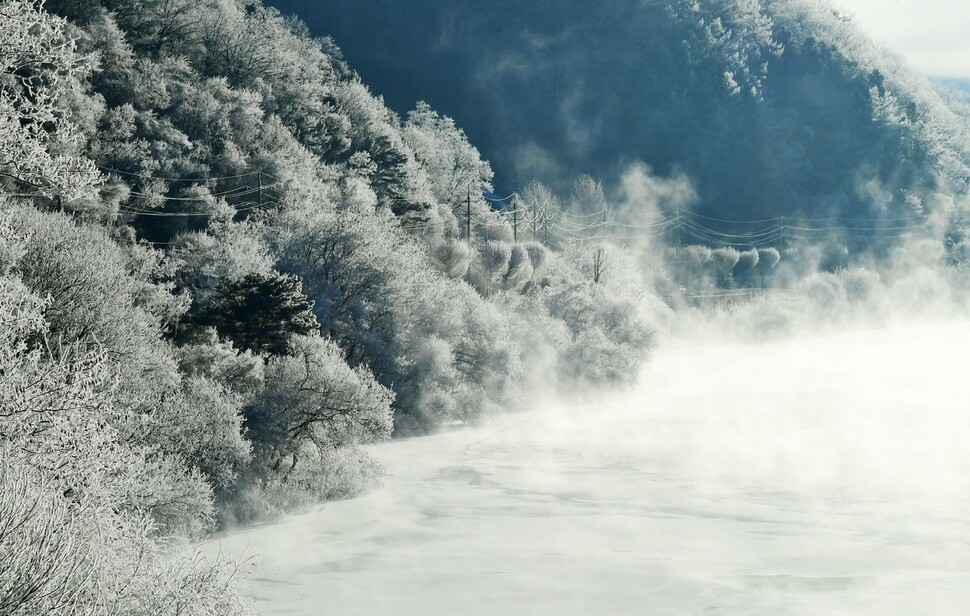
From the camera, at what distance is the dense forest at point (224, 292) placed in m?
11.7

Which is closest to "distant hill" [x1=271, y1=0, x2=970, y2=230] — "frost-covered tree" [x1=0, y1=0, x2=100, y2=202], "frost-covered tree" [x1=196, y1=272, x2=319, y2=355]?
"frost-covered tree" [x1=196, y1=272, x2=319, y2=355]

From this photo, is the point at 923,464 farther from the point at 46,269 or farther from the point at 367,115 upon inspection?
the point at 367,115

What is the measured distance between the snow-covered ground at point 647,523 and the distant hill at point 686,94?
9750cm

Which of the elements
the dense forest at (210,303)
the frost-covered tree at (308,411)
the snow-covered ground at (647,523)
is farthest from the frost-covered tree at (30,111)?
the frost-covered tree at (308,411)

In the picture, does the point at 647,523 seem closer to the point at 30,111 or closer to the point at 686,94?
the point at 30,111

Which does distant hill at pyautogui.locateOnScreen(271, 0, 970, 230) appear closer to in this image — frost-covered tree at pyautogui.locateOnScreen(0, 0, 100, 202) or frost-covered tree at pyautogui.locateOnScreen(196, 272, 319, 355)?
frost-covered tree at pyautogui.locateOnScreen(196, 272, 319, 355)

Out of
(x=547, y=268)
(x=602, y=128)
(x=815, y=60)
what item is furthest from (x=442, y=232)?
(x=815, y=60)

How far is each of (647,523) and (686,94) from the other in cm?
13906

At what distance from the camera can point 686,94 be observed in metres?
162

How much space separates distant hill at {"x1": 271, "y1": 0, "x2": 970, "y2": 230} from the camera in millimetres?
150000

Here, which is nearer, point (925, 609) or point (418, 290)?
point (925, 609)

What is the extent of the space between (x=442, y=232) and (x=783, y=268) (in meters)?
63.4

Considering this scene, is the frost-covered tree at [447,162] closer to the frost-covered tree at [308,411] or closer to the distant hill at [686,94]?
the distant hill at [686,94]

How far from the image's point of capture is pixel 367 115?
91688 millimetres
